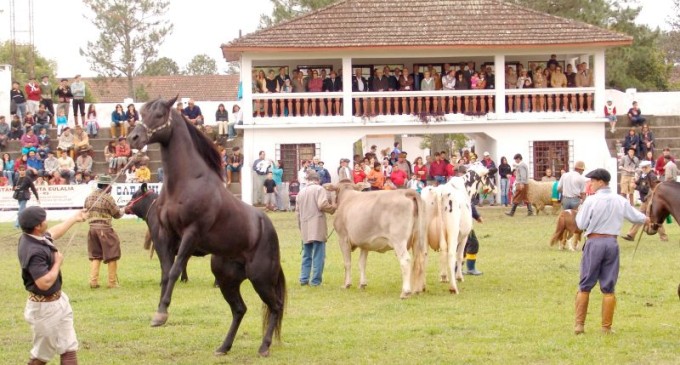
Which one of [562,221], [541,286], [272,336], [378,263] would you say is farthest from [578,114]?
[272,336]

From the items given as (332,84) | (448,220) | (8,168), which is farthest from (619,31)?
(448,220)

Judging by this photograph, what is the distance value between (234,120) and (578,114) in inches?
462

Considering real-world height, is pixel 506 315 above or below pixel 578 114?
below

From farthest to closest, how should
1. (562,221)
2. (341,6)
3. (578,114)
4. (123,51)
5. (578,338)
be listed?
(123,51) → (341,6) → (578,114) → (562,221) → (578,338)

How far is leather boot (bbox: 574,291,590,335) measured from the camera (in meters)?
12.3

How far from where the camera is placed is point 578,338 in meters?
12.3

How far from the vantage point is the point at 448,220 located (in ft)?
56.1

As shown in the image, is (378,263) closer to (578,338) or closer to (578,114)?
(578,338)

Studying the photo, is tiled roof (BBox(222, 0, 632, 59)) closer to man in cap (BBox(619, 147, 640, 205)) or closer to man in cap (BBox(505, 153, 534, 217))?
man in cap (BBox(619, 147, 640, 205))

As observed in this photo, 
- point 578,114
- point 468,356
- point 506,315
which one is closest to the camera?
point 468,356

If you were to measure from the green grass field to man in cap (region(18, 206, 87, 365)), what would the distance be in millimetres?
1911

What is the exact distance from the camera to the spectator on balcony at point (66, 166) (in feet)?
112

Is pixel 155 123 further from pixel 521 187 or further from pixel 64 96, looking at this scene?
pixel 64 96

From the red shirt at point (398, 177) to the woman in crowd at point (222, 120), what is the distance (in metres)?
7.53
